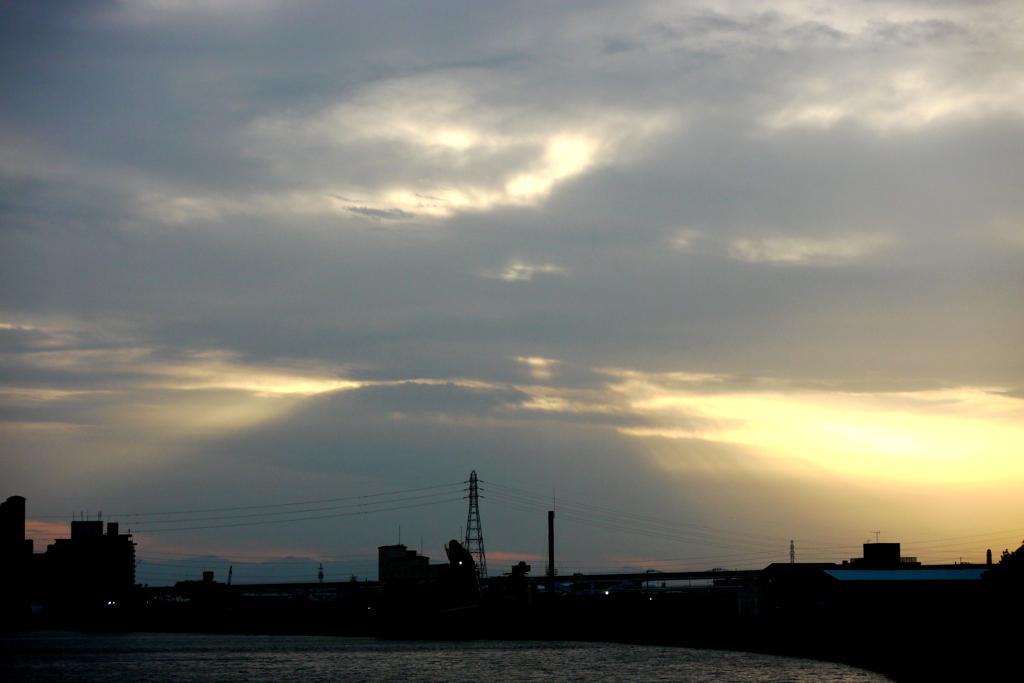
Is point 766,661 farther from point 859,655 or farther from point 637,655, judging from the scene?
point 637,655

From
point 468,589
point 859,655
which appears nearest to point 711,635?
point 859,655

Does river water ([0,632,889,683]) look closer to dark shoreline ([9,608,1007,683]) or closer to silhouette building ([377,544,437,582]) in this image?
dark shoreline ([9,608,1007,683])

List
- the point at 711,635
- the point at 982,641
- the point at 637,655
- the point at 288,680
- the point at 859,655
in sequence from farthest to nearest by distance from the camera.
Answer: the point at 711,635 < the point at 637,655 < the point at 859,655 < the point at 288,680 < the point at 982,641

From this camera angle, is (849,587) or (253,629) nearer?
(849,587)

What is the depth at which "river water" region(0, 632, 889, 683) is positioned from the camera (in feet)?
265

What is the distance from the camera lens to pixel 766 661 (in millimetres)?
94125

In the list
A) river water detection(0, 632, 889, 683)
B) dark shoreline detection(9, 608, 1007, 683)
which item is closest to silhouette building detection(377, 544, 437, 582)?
dark shoreline detection(9, 608, 1007, 683)

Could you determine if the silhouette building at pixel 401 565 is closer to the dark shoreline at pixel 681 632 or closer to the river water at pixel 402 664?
the dark shoreline at pixel 681 632

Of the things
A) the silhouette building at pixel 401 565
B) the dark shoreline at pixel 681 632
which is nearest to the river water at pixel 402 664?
the dark shoreline at pixel 681 632

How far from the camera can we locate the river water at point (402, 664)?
8062 centimetres

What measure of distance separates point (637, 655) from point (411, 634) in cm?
6483

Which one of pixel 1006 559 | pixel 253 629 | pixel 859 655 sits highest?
pixel 1006 559

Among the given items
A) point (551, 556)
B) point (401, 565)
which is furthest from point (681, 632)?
point (401, 565)

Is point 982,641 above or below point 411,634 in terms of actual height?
above
